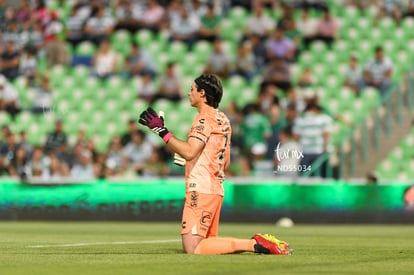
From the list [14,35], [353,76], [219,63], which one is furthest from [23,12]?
[353,76]

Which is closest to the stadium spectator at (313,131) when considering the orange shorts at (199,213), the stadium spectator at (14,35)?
the stadium spectator at (14,35)

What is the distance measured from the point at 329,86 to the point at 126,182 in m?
5.53

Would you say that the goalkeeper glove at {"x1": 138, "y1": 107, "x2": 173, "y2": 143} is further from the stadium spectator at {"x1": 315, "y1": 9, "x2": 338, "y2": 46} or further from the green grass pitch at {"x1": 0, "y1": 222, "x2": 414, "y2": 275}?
the stadium spectator at {"x1": 315, "y1": 9, "x2": 338, "y2": 46}

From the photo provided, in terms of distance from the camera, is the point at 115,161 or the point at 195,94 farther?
the point at 115,161

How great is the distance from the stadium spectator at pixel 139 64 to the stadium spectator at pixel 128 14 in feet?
4.27

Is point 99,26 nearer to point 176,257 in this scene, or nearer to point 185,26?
point 185,26

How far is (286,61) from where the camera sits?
25.8 metres

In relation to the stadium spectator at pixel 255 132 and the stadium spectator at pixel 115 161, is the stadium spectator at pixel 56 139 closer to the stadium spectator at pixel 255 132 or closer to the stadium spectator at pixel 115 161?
the stadium spectator at pixel 115 161

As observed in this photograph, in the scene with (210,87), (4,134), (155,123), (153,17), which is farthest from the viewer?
(153,17)

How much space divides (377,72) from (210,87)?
1457 cm

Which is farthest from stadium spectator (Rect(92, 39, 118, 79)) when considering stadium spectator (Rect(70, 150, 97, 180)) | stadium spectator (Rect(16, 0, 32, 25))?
stadium spectator (Rect(70, 150, 97, 180))

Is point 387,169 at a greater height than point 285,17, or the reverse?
point 285,17

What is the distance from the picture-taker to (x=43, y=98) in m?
27.4

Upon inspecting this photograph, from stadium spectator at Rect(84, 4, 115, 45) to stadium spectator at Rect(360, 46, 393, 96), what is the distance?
23.4ft
